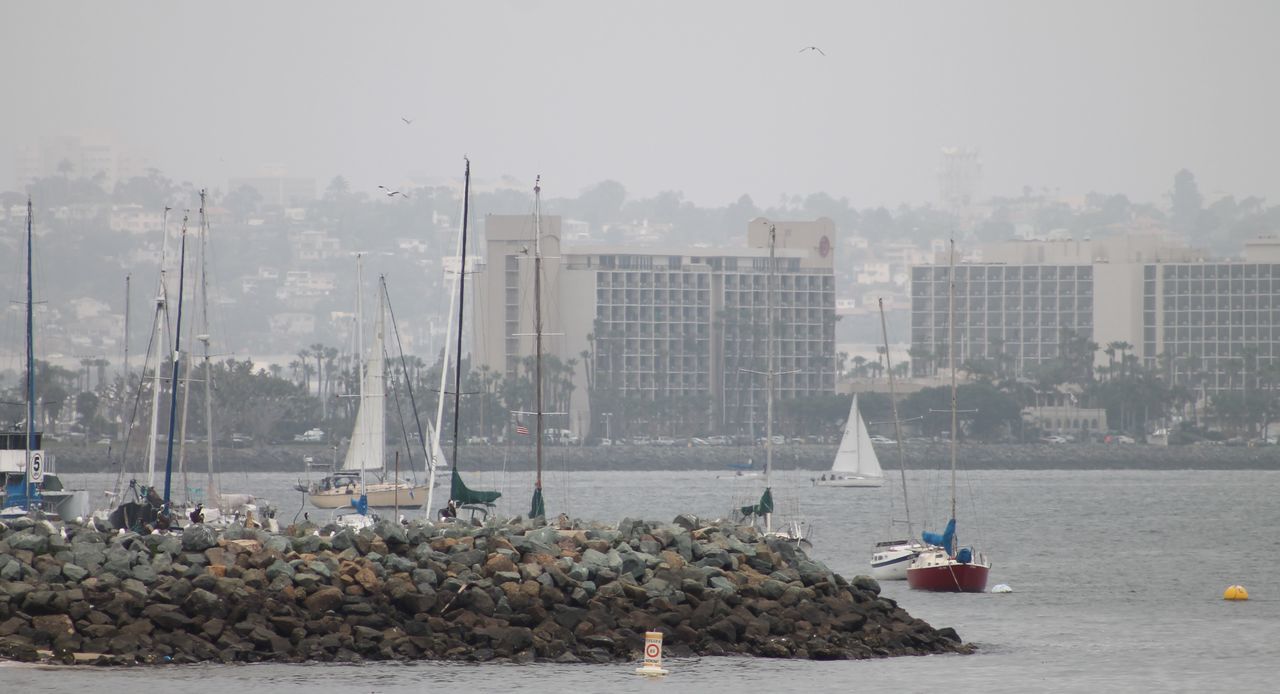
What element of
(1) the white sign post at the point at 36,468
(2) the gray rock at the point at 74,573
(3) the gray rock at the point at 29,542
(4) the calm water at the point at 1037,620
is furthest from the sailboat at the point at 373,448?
(2) the gray rock at the point at 74,573

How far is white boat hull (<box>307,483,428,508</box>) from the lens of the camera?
8619cm

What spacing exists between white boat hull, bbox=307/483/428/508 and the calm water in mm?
1855

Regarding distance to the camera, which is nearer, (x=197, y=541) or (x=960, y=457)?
(x=197, y=541)

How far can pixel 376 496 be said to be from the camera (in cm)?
8644

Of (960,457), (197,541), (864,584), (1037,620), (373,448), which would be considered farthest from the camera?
(960,457)

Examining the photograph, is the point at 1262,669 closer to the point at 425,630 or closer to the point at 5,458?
the point at 425,630

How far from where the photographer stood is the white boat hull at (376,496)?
86188mm

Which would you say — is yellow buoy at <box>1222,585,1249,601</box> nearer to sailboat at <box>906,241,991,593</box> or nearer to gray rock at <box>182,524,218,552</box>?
sailboat at <box>906,241,991,593</box>

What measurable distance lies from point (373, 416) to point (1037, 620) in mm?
44826

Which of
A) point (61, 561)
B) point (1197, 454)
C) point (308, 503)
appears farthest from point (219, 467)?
point (61, 561)

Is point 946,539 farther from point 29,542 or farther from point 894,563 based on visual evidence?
point 29,542

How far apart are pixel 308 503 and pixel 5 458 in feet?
131

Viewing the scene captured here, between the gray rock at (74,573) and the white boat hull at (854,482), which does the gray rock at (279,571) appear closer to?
the gray rock at (74,573)

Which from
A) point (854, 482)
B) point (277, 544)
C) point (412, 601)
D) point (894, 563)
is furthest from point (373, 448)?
point (412, 601)
